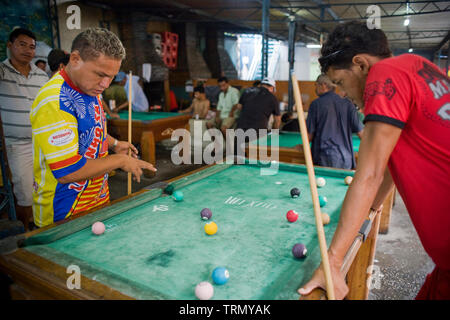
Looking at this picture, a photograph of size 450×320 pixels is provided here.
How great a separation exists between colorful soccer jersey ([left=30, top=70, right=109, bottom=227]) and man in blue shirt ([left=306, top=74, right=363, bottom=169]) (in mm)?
2255

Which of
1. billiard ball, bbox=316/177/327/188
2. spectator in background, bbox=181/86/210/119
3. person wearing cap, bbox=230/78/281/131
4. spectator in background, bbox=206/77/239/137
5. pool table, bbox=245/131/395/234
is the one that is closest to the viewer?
billiard ball, bbox=316/177/327/188

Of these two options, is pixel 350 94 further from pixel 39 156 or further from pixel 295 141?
pixel 295 141

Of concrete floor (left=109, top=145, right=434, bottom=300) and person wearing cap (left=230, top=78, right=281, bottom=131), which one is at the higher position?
person wearing cap (left=230, top=78, right=281, bottom=131)

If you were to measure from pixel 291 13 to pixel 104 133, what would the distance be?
11.2m

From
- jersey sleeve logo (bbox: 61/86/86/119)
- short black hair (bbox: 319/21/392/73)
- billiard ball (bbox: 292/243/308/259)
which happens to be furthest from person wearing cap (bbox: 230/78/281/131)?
billiard ball (bbox: 292/243/308/259)

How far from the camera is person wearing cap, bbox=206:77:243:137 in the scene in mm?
7727

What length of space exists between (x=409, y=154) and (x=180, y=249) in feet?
3.17

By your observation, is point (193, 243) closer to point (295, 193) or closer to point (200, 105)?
point (295, 193)

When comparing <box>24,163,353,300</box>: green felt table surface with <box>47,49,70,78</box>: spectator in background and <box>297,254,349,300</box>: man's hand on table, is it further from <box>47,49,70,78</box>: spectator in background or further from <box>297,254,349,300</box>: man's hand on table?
<box>47,49,70,78</box>: spectator in background

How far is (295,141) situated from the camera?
4461 millimetres

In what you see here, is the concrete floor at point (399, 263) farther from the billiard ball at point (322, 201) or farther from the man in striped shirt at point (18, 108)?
the man in striped shirt at point (18, 108)

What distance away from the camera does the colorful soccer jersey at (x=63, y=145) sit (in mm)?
1528

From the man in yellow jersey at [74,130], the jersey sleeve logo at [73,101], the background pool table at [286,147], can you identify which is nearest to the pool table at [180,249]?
the man in yellow jersey at [74,130]

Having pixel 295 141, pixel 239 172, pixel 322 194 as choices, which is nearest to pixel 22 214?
pixel 239 172
